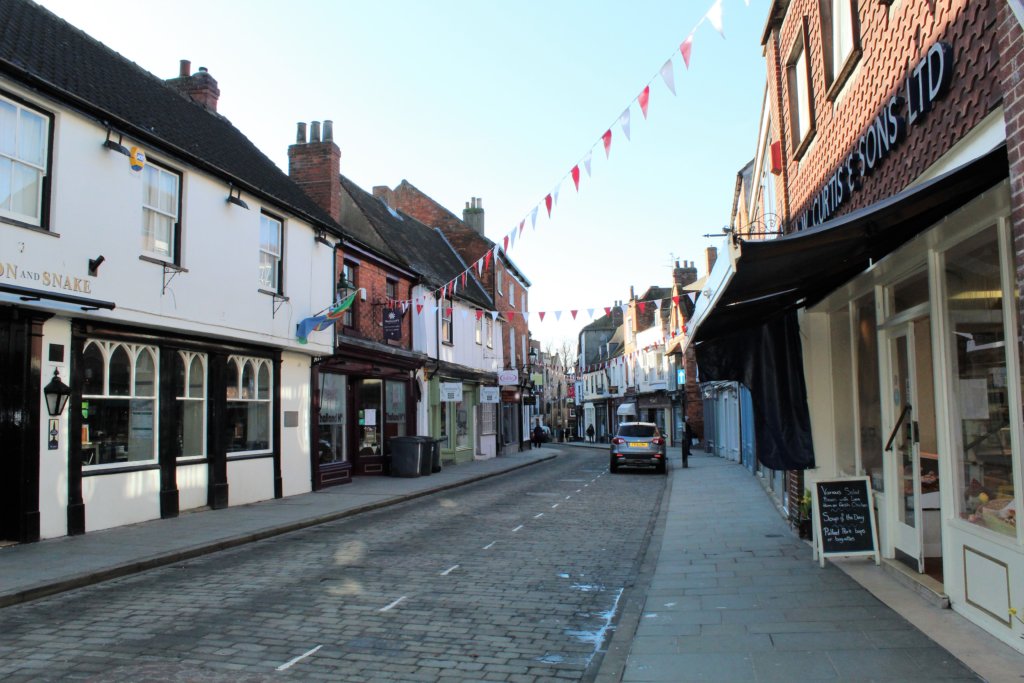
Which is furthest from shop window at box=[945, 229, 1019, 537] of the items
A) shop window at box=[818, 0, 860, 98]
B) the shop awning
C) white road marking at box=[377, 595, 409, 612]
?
white road marking at box=[377, 595, 409, 612]

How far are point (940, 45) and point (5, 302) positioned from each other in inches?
401

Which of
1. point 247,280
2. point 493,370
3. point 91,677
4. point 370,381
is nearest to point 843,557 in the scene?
point 91,677

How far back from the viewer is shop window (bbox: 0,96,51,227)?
9656 millimetres

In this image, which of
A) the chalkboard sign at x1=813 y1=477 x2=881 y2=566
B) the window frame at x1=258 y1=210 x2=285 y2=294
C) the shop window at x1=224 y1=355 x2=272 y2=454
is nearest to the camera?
the chalkboard sign at x1=813 y1=477 x2=881 y2=566

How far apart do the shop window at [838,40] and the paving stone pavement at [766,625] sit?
4868mm

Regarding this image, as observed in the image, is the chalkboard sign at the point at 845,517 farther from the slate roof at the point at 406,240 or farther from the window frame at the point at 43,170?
the slate roof at the point at 406,240

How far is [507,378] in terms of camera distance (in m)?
33.2

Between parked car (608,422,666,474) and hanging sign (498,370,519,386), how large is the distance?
887cm

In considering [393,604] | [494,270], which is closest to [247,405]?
[393,604]

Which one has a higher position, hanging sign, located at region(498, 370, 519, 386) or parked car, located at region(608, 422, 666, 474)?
hanging sign, located at region(498, 370, 519, 386)

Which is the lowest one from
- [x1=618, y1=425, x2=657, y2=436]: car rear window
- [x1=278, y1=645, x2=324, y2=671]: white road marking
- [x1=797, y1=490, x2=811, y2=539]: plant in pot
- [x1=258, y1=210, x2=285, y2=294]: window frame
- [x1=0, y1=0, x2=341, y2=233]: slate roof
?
[x1=278, y1=645, x2=324, y2=671]: white road marking

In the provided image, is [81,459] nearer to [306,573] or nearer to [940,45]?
[306,573]

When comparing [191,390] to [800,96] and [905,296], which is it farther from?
[905,296]

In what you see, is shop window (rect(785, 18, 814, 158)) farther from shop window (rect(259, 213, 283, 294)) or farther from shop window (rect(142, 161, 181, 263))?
shop window (rect(259, 213, 283, 294))
